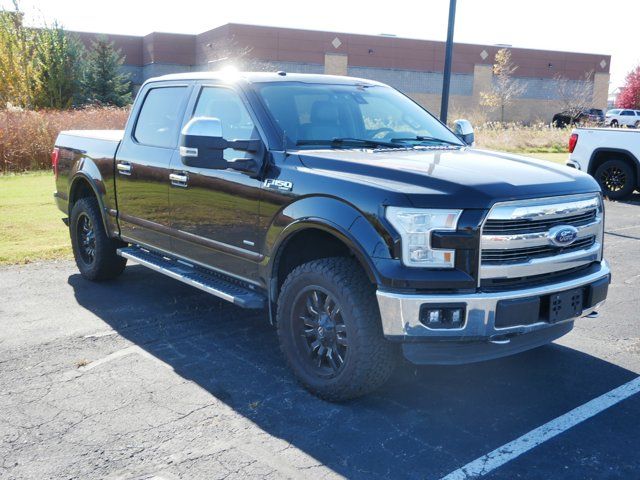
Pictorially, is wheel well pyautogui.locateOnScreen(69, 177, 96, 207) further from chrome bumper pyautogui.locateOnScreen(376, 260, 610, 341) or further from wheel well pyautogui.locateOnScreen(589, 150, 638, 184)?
wheel well pyautogui.locateOnScreen(589, 150, 638, 184)

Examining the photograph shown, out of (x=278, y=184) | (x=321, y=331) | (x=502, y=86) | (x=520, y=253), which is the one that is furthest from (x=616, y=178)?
(x=502, y=86)

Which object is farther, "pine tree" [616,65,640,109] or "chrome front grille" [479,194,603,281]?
"pine tree" [616,65,640,109]

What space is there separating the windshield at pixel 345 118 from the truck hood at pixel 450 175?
0.90ft

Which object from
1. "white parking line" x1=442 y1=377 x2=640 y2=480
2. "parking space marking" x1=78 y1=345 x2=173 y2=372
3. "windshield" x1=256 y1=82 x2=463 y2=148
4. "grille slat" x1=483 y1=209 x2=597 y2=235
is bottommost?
"parking space marking" x1=78 y1=345 x2=173 y2=372

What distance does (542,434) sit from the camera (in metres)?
3.71

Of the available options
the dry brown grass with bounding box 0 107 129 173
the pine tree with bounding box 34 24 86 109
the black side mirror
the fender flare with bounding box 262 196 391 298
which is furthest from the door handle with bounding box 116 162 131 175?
the pine tree with bounding box 34 24 86 109

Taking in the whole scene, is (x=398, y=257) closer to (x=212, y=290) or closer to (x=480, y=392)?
(x=480, y=392)

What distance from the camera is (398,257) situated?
3627mm

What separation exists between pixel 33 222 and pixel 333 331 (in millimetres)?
7538

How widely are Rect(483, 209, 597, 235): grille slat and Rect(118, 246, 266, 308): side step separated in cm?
170

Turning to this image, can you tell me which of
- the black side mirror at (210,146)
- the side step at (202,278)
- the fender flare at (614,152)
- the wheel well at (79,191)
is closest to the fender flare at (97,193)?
the wheel well at (79,191)

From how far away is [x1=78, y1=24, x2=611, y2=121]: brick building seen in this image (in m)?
46.6

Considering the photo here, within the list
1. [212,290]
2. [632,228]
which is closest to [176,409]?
[212,290]

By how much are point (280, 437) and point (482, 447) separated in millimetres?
1068
